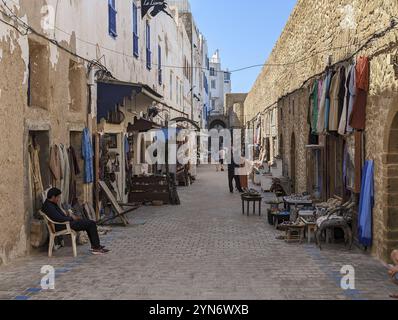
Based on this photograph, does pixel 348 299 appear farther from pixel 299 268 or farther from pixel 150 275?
pixel 150 275

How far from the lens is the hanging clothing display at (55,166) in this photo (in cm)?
941

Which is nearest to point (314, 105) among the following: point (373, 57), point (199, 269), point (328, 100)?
point (328, 100)

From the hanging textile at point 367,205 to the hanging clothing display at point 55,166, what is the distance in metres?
5.10

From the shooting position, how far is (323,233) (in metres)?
9.84

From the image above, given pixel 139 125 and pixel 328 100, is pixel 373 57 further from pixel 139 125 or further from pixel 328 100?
pixel 139 125

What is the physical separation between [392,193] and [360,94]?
5.80 ft

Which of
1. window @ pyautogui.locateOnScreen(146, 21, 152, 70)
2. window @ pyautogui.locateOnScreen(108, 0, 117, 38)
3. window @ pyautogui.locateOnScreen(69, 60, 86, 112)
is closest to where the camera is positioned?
window @ pyautogui.locateOnScreen(69, 60, 86, 112)

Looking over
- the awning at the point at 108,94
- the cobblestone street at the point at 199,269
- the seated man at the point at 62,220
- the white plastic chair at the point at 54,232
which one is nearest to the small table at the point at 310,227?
the cobblestone street at the point at 199,269

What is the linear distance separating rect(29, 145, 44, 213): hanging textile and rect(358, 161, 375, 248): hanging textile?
5.13m

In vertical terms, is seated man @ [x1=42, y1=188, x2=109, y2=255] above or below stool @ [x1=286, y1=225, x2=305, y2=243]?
above

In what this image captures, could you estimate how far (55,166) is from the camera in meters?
9.52

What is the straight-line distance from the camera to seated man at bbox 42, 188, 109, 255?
8461mm

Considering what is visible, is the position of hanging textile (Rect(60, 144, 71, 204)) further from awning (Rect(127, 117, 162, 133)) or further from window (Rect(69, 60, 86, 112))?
awning (Rect(127, 117, 162, 133))

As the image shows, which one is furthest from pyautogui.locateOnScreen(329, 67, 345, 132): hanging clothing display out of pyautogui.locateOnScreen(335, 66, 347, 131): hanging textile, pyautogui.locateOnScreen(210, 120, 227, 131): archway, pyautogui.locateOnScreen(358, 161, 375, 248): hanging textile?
pyautogui.locateOnScreen(210, 120, 227, 131): archway
